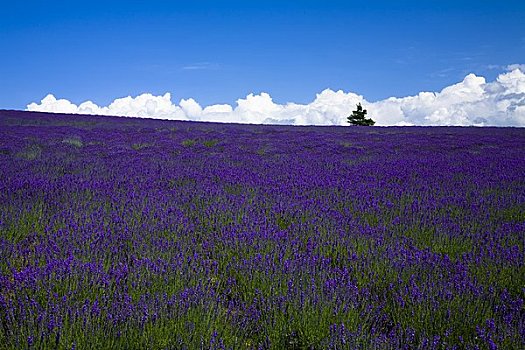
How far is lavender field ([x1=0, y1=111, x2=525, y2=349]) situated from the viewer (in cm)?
201

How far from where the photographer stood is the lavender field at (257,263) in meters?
2.01

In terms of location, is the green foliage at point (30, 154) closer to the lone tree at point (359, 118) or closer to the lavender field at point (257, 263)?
the lavender field at point (257, 263)

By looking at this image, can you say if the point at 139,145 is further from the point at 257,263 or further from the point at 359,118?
the point at 359,118

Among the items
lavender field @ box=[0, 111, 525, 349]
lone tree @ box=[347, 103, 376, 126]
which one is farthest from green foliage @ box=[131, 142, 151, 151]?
lone tree @ box=[347, 103, 376, 126]

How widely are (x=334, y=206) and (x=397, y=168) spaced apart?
3758 mm

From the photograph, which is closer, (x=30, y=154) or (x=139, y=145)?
(x=30, y=154)

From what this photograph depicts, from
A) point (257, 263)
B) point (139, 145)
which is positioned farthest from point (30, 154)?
point (257, 263)

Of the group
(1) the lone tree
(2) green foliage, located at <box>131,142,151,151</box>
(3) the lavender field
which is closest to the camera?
(3) the lavender field

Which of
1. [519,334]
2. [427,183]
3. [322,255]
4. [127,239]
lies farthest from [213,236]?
[427,183]

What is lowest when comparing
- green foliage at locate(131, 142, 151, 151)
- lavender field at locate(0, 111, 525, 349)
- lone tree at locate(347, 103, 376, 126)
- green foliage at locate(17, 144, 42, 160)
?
lavender field at locate(0, 111, 525, 349)

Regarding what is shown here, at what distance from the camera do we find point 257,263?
111 inches

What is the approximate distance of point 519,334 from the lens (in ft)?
6.30

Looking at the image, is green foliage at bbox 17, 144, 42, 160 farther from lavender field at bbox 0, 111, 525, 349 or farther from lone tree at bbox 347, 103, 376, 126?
lone tree at bbox 347, 103, 376, 126

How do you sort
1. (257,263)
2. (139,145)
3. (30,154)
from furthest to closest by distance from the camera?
(139,145), (30,154), (257,263)
